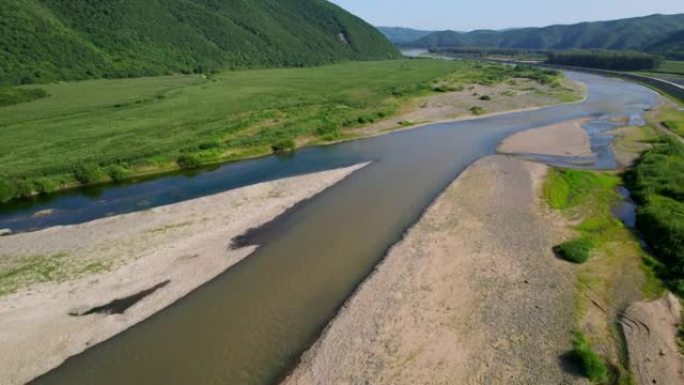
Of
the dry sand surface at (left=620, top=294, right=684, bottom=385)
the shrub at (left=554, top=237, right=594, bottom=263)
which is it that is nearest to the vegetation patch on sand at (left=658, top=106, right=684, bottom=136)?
the shrub at (left=554, top=237, right=594, bottom=263)

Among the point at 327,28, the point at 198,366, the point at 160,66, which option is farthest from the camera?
the point at 327,28

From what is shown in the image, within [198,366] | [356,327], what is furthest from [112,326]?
[356,327]

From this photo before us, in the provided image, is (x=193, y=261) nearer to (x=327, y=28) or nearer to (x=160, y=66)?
(x=160, y=66)

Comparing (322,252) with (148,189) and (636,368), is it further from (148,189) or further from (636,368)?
(148,189)

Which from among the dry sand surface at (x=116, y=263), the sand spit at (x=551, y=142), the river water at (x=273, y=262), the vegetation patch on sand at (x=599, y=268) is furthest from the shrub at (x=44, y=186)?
the sand spit at (x=551, y=142)

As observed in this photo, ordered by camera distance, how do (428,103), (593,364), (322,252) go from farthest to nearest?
(428,103) → (322,252) → (593,364)

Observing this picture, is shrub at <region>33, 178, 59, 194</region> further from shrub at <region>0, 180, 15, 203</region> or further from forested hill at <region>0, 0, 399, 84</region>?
forested hill at <region>0, 0, 399, 84</region>

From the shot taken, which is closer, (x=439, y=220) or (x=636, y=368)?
(x=636, y=368)
